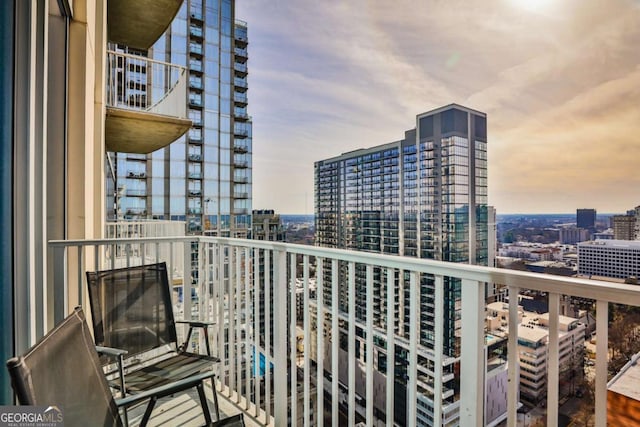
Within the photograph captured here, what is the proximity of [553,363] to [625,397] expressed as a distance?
0.17 m

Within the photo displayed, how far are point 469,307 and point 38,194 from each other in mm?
1755

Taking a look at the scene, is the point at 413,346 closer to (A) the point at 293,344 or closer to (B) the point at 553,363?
(B) the point at 553,363

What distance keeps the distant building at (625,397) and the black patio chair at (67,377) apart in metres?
1.46

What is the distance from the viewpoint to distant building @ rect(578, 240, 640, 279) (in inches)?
54.6

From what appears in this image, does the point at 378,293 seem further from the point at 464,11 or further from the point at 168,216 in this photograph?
the point at 168,216

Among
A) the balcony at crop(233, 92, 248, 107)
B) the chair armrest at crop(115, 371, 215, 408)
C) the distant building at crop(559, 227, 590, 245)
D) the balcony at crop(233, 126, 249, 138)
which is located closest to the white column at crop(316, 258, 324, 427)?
the chair armrest at crop(115, 371, 215, 408)

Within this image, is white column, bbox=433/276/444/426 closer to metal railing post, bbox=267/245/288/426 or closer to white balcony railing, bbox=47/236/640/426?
white balcony railing, bbox=47/236/640/426

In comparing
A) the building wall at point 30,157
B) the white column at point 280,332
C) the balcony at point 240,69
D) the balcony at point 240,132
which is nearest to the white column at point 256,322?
the white column at point 280,332

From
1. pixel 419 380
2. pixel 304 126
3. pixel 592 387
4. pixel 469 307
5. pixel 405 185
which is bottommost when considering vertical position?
pixel 419 380

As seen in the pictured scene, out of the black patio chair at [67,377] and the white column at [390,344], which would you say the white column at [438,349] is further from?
the black patio chair at [67,377]

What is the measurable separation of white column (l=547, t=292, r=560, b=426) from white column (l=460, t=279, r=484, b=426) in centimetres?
21

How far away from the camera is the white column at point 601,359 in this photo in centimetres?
93

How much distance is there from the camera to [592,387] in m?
0.96

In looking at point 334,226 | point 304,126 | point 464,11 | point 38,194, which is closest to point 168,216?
point 304,126
